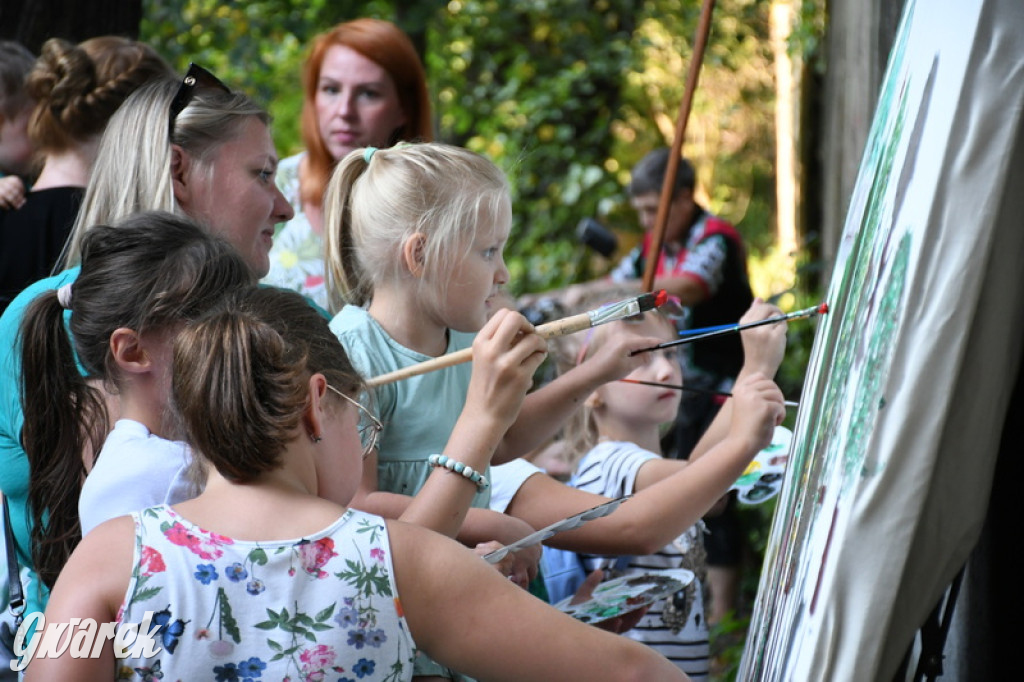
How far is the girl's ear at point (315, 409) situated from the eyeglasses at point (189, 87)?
0.97m

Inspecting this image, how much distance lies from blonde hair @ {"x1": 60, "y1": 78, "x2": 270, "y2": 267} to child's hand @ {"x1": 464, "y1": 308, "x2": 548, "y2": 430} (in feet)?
2.51

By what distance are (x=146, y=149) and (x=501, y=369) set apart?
3.13ft

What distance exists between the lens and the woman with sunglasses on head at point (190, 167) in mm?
2375

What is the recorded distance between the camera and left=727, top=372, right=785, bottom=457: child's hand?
232 centimetres

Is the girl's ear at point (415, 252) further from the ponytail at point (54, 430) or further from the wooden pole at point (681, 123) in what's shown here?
the wooden pole at point (681, 123)

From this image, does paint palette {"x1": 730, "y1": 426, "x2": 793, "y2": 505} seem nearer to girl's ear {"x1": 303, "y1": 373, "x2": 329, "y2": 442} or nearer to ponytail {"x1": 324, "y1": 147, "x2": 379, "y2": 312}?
ponytail {"x1": 324, "y1": 147, "x2": 379, "y2": 312}

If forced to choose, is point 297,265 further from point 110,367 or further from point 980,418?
point 980,418

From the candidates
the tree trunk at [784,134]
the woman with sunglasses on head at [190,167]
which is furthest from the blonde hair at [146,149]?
the tree trunk at [784,134]

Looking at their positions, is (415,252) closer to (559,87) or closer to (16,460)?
(16,460)

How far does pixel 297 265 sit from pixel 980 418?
7.97ft

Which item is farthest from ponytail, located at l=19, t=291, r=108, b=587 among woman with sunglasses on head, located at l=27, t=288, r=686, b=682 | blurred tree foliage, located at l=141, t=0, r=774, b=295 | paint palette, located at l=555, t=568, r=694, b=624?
blurred tree foliage, located at l=141, t=0, r=774, b=295

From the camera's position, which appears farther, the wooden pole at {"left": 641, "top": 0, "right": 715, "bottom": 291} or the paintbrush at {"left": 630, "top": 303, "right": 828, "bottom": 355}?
the wooden pole at {"left": 641, "top": 0, "right": 715, "bottom": 291}

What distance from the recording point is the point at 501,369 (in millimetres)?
1910

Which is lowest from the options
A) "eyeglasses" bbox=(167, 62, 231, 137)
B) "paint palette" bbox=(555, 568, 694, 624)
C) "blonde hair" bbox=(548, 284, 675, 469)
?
"paint palette" bbox=(555, 568, 694, 624)
